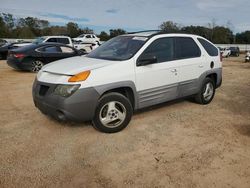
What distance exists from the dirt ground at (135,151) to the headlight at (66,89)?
75 centimetres

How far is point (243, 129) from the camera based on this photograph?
16.7 ft

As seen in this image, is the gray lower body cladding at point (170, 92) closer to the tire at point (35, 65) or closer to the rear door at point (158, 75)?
the rear door at point (158, 75)

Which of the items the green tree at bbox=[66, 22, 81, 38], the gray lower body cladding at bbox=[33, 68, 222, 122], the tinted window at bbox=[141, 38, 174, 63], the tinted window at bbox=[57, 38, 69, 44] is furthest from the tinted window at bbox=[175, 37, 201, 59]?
the green tree at bbox=[66, 22, 81, 38]

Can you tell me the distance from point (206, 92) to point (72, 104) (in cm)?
361

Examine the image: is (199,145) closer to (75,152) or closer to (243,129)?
(243,129)

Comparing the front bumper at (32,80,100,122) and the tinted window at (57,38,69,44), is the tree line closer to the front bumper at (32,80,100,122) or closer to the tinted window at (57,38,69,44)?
the tinted window at (57,38,69,44)

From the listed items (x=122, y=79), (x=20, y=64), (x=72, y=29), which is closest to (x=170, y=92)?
(x=122, y=79)

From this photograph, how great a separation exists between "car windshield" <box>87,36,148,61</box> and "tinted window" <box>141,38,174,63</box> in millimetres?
185

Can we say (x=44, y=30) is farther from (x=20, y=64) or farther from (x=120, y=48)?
(x=120, y=48)

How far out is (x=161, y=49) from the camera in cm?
546

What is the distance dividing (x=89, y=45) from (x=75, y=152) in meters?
19.1

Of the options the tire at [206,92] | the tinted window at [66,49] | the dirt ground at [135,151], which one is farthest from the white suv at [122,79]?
the tinted window at [66,49]

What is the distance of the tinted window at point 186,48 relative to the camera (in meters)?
5.78

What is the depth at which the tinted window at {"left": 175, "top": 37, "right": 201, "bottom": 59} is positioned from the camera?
5.78m
